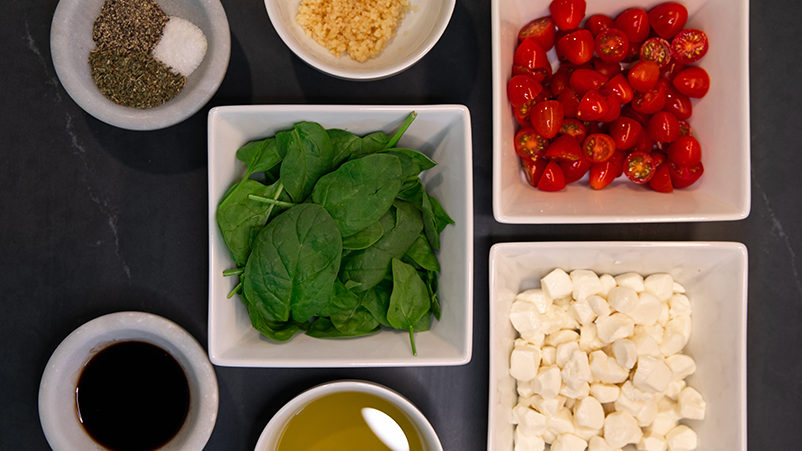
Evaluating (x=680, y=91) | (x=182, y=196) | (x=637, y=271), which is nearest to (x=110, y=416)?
(x=182, y=196)

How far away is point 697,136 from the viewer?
1.14 m

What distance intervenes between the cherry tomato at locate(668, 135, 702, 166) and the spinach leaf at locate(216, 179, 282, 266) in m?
0.69

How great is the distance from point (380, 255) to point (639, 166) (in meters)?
0.48

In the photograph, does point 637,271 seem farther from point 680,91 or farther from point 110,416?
point 110,416

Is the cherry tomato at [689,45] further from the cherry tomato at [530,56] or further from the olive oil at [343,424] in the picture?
the olive oil at [343,424]

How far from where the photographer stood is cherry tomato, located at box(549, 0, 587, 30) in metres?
1.09

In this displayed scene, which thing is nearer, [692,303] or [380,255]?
[380,255]

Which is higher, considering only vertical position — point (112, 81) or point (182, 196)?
point (112, 81)

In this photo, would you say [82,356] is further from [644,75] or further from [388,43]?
[644,75]

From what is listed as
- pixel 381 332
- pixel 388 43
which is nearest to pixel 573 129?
pixel 388 43

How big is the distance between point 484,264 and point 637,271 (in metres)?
0.28

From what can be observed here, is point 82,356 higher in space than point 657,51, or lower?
lower

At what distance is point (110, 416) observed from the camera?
1166 mm

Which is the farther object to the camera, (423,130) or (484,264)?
(484,264)
